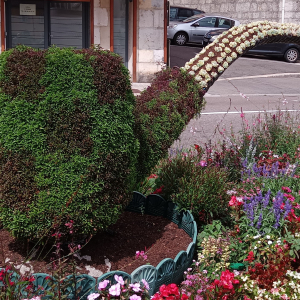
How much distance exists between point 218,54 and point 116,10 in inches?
455

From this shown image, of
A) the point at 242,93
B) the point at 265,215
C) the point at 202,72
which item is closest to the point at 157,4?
the point at 242,93

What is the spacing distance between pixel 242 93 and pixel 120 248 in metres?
10.1

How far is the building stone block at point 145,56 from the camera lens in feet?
52.7

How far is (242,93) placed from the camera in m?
13.4

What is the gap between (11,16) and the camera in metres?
15.5

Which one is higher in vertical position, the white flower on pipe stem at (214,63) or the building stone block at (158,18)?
the building stone block at (158,18)

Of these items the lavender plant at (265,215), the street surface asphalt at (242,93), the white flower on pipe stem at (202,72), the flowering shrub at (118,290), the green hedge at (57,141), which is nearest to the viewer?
the flowering shrub at (118,290)

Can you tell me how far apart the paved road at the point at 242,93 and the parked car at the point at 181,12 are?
9.57 ft

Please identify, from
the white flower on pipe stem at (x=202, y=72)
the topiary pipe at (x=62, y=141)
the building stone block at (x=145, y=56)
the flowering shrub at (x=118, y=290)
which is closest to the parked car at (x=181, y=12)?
the building stone block at (x=145, y=56)

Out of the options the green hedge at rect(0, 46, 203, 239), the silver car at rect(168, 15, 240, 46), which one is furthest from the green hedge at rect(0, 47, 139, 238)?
the silver car at rect(168, 15, 240, 46)

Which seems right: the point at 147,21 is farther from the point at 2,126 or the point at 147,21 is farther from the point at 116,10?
the point at 2,126

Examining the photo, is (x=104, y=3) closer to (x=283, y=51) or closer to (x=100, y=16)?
(x=100, y=16)

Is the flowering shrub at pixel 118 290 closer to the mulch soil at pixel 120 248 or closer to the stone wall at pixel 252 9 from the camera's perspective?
the mulch soil at pixel 120 248

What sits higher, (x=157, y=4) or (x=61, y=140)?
(x=157, y=4)
